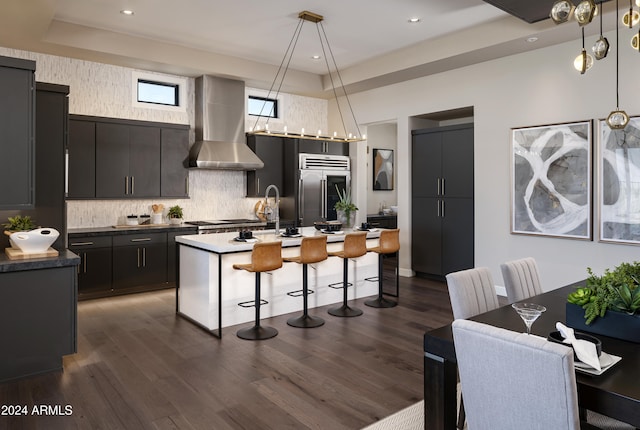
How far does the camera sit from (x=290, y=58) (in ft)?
22.7

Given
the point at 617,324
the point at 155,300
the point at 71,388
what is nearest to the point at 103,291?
the point at 155,300

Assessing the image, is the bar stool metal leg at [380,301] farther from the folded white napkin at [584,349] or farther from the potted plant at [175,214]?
the folded white napkin at [584,349]

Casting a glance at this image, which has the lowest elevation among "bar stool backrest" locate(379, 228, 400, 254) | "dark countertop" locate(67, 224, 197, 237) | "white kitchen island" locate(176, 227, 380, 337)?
"white kitchen island" locate(176, 227, 380, 337)

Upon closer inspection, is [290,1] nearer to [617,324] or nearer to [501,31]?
[501,31]

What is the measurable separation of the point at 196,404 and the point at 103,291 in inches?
135

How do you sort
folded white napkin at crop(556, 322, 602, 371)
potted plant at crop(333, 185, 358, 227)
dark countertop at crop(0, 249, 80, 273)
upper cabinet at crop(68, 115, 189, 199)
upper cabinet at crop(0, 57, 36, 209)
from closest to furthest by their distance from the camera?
folded white napkin at crop(556, 322, 602, 371), dark countertop at crop(0, 249, 80, 273), upper cabinet at crop(0, 57, 36, 209), potted plant at crop(333, 185, 358, 227), upper cabinet at crop(68, 115, 189, 199)

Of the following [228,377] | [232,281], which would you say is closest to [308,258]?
[232,281]

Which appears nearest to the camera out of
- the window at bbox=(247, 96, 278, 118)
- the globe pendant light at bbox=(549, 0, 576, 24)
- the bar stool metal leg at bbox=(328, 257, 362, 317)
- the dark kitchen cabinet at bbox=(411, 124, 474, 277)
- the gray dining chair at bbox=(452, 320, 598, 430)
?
the gray dining chair at bbox=(452, 320, 598, 430)

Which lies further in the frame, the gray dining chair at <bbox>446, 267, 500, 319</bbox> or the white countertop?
the white countertop

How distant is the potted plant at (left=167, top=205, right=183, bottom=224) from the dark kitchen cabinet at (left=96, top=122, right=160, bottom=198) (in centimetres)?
36

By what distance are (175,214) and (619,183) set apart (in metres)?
5.67

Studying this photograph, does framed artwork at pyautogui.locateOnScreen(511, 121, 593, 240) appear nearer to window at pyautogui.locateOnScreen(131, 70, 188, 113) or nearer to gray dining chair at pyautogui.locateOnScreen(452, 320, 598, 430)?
gray dining chair at pyautogui.locateOnScreen(452, 320, 598, 430)

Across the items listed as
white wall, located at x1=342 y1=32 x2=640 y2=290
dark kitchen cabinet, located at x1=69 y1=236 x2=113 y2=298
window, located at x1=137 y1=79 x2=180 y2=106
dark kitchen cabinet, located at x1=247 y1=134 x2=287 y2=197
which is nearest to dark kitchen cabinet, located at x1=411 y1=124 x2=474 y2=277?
white wall, located at x1=342 y1=32 x2=640 y2=290

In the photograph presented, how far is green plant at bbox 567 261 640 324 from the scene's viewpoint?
2.06 meters
